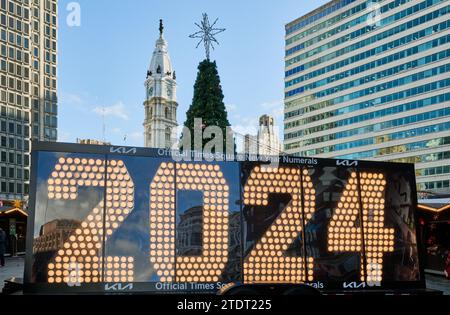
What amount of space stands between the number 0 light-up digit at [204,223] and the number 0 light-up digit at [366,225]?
1.94 metres

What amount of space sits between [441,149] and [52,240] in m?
97.1

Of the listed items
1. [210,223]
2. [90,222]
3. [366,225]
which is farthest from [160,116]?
[90,222]

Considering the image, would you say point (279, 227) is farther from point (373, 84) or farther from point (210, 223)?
point (373, 84)

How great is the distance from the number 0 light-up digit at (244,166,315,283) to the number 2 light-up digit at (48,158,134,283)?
1998 mm

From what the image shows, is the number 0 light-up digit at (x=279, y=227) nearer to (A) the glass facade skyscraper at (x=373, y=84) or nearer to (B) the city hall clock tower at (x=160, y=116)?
(A) the glass facade skyscraper at (x=373, y=84)

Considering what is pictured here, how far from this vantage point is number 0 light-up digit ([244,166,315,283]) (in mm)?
7344

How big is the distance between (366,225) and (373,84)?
10353 centimetres

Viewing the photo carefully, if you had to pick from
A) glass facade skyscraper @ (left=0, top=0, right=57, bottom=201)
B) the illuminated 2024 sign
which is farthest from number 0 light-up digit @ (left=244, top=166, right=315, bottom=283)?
glass facade skyscraper @ (left=0, top=0, right=57, bottom=201)

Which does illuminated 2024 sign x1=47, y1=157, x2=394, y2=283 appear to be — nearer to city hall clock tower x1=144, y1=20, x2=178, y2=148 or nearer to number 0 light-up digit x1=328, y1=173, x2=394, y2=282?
number 0 light-up digit x1=328, y1=173, x2=394, y2=282

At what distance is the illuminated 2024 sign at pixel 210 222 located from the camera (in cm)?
678

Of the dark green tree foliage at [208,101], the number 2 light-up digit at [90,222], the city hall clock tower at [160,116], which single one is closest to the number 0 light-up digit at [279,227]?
the number 2 light-up digit at [90,222]

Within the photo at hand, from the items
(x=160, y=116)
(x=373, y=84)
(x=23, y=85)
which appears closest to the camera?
(x=373, y=84)

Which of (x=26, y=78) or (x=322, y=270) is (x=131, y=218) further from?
(x=26, y=78)

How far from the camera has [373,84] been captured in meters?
105
